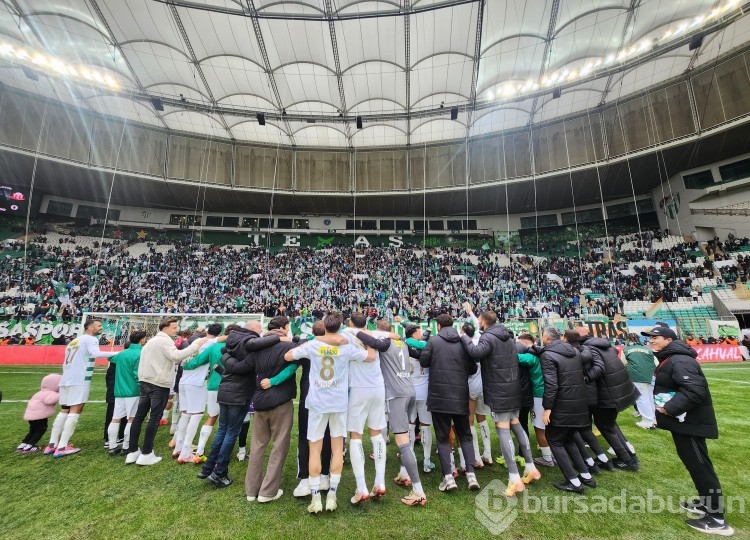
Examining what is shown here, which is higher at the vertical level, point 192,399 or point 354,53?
point 354,53

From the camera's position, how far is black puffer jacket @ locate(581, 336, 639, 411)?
4590 mm

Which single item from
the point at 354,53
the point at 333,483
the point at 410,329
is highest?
the point at 354,53

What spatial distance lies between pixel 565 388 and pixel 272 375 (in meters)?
3.58

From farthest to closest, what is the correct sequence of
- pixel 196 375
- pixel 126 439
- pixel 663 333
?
1. pixel 126 439
2. pixel 196 375
3. pixel 663 333

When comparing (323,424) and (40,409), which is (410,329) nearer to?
(323,424)

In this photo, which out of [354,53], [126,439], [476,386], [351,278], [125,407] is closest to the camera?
[476,386]

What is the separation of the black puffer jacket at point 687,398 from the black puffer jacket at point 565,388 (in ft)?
2.63

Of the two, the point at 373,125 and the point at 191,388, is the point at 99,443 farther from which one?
the point at 373,125

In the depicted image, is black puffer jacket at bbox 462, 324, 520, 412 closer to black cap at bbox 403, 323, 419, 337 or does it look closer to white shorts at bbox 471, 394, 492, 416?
white shorts at bbox 471, 394, 492, 416

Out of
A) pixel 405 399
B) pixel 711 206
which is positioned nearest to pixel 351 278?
pixel 405 399

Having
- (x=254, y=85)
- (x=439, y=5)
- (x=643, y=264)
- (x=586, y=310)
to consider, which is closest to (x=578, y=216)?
(x=643, y=264)

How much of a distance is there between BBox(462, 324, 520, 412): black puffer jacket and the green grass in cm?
110

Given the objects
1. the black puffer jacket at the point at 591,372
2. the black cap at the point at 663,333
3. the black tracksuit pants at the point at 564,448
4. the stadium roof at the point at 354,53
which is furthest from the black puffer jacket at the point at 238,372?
the stadium roof at the point at 354,53

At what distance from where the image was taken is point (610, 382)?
460 centimetres
